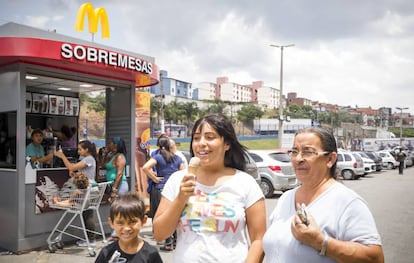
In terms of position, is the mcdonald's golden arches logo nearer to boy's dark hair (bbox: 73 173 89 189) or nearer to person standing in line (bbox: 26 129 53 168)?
person standing in line (bbox: 26 129 53 168)

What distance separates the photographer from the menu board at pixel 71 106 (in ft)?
31.7

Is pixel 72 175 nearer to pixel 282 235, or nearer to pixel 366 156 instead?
pixel 282 235

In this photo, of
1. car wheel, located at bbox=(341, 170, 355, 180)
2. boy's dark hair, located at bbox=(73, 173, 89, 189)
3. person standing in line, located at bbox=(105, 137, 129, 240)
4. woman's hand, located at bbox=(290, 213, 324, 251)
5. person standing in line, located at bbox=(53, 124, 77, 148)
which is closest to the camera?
woman's hand, located at bbox=(290, 213, 324, 251)

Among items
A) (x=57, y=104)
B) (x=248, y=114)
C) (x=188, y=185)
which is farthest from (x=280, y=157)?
(x=248, y=114)

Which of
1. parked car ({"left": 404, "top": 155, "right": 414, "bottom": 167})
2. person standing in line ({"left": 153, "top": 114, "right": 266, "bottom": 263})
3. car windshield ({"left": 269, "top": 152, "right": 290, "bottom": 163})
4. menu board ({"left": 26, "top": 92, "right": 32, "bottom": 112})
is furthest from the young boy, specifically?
parked car ({"left": 404, "top": 155, "right": 414, "bottom": 167})

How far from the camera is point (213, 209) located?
2.34 metres

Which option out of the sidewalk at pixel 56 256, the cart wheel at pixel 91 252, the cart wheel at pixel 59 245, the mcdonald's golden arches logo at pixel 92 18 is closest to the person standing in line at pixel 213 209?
the sidewalk at pixel 56 256

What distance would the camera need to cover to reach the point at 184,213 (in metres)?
2.37

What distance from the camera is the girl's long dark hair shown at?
2510mm

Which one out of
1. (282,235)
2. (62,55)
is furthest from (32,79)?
(282,235)

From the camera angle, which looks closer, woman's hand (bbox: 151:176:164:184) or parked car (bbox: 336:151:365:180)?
woman's hand (bbox: 151:176:164:184)

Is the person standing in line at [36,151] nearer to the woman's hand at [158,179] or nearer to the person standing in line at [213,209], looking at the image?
the woman's hand at [158,179]

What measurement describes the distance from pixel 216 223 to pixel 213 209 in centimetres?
9

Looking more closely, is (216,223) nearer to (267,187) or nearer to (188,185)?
(188,185)
